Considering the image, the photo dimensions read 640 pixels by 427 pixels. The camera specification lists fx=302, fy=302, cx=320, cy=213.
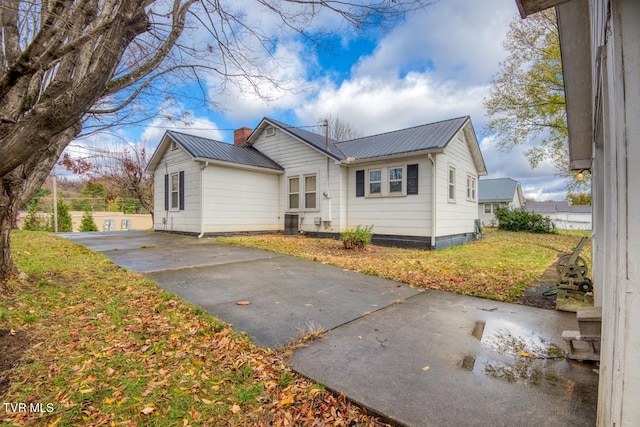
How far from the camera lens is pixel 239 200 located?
12.5 metres

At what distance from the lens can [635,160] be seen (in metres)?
1.25

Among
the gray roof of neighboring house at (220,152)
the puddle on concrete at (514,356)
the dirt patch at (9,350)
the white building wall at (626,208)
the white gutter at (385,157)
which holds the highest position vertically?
the gray roof of neighboring house at (220,152)

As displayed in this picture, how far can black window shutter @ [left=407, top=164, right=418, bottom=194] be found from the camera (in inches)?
398

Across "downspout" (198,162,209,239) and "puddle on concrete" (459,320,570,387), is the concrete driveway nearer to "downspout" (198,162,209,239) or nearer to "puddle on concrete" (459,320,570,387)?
"puddle on concrete" (459,320,570,387)

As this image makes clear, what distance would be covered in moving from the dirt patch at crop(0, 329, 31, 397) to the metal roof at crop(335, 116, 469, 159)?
9.56 metres

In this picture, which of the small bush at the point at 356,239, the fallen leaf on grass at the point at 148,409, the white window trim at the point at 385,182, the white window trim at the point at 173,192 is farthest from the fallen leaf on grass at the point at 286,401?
the white window trim at the point at 173,192

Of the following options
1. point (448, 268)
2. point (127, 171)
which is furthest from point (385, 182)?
point (127, 171)

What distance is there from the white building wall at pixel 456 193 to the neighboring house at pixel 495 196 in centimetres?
2221

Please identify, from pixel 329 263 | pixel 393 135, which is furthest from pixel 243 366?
pixel 393 135

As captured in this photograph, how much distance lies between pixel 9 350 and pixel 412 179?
9807mm

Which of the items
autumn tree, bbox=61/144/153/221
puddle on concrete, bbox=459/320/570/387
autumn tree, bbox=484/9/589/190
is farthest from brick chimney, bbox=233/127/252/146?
puddle on concrete, bbox=459/320/570/387

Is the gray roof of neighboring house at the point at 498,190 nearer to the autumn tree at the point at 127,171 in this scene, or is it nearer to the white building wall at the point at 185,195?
the white building wall at the point at 185,195

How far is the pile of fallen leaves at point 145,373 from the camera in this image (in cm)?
195

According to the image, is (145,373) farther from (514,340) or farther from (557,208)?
(557,208)
